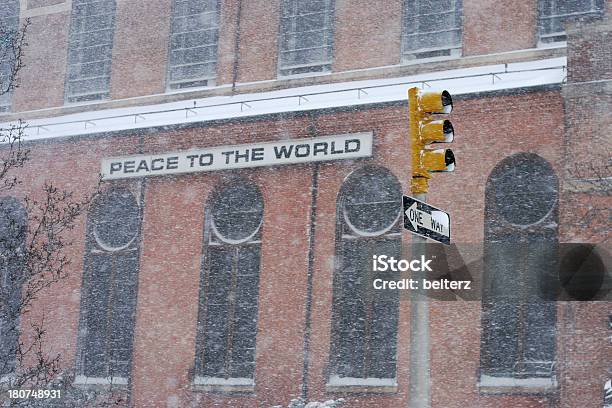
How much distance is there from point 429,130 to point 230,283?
16.7 meters

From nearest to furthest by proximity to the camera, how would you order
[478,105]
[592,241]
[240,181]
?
[592,241]
[478,105]
[240,181]

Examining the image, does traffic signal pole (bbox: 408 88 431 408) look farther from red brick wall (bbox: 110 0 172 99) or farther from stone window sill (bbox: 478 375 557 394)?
red brick wall (bbox: 110 0 172 99)

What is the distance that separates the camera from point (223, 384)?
2478cm

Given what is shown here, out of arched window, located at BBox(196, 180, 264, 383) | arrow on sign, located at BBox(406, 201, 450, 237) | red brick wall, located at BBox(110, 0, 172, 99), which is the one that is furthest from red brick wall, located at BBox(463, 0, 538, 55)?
arrow on sign, located at BBox(406, 201, 450, 237)

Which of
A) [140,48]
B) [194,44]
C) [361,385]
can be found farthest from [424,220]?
[140,48]

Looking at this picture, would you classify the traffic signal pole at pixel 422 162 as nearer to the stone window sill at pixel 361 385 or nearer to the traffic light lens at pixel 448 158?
the traffic light lens at pixel 448 158

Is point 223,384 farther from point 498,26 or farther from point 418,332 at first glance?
point 418,332

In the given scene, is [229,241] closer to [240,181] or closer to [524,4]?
[240,181]

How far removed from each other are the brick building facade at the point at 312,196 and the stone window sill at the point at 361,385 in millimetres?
42

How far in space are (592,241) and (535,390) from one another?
11.2ft

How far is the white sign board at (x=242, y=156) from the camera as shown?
80.1 ft

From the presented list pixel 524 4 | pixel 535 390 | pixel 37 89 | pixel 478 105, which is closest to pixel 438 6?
pixel 524 4

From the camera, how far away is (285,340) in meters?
24.1

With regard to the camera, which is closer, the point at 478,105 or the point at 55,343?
the point at 478,105
